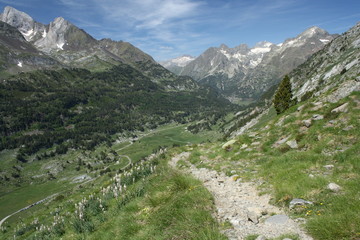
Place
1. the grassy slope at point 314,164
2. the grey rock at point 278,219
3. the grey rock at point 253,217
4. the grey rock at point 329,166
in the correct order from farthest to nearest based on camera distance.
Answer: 1. the grey rock at point 329,166
2. the grey rock at point 253,217
3. the grey rock at point 278,219
4. the grassy slope at point 314,164

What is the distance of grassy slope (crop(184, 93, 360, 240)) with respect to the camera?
6.23m

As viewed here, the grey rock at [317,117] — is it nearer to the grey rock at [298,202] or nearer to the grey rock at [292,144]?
the grey rock at [292,144]

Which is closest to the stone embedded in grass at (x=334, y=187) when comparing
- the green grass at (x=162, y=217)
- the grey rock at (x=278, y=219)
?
the grey rock at (x=278, y=219)

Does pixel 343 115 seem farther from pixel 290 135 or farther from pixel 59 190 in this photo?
pixel 59 190

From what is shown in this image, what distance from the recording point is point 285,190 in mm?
9273

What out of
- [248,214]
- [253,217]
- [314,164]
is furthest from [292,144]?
[253,217]

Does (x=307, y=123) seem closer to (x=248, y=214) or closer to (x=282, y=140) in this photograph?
(x=282, y=140)

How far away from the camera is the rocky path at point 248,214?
6797mm

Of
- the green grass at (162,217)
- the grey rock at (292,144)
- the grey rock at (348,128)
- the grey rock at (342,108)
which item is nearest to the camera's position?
the green grass at (162,217)

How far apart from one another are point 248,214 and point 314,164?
624 cm

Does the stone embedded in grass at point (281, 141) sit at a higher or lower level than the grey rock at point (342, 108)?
lower

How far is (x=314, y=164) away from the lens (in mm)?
11852

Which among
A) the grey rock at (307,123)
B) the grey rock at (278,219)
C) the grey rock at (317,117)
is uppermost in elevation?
the grey rock at (317,117)

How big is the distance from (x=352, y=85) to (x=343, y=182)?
18411mm
